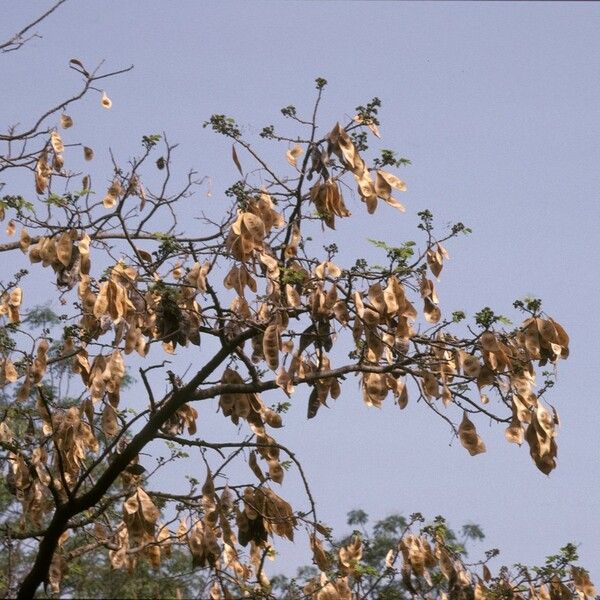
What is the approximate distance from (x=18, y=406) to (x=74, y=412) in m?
0.60

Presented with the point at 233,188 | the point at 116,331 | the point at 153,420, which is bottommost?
the point at 153,420

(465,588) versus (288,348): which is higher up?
(288,348)

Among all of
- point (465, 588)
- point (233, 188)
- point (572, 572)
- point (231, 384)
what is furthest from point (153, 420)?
point (572, 572)

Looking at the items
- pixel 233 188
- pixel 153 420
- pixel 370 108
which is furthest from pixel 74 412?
pixel 370 108

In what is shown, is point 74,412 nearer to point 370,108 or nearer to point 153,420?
point 153,420

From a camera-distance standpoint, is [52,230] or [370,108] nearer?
[370,108]

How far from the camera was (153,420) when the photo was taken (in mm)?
→ 4844

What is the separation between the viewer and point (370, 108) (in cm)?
496

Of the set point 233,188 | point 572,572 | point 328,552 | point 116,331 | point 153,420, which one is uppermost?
point 233,188

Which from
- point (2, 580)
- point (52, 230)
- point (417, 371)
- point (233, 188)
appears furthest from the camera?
point (2, 580)

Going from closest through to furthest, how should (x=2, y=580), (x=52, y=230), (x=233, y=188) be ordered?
(x=233, y=188), (x=52, y=230), (x=2, y=580)

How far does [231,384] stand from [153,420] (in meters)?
0.38

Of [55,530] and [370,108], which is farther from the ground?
[370,108]

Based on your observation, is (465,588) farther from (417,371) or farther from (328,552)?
(417,371)
